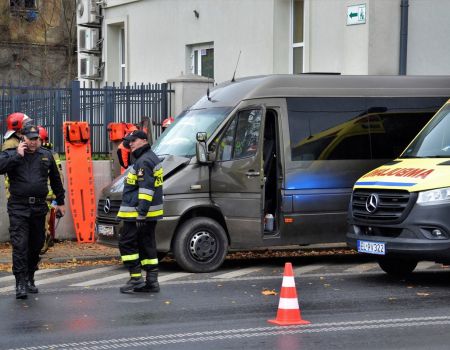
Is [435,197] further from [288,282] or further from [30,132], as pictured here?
[30,132]

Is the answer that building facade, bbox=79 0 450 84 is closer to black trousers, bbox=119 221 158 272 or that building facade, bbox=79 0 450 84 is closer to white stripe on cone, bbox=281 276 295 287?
black trousers, bbox=119 221 158 272

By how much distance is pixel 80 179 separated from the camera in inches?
650

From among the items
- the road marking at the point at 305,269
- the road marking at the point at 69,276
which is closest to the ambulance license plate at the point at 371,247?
the road marking at the point at 305,269

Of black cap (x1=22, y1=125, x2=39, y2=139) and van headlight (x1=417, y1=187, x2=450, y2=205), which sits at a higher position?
black cap (x1=22, y1=125, x2=39, y2=139)

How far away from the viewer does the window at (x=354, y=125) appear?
1341 centimetres

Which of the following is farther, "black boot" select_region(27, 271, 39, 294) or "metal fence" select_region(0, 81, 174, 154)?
"metal fence" select_region(0, 81, 174, 154)

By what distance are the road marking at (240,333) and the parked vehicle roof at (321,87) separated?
478 cm

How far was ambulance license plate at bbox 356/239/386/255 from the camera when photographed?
1142 centimetres

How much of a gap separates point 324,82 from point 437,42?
20.9ft

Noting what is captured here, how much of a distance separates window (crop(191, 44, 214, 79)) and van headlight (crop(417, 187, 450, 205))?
12.0m

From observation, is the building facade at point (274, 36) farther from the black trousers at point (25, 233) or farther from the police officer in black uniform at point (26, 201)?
the black trousers at point (25, 233)

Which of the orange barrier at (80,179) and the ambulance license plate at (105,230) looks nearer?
the ambulance license plate at (105,230)

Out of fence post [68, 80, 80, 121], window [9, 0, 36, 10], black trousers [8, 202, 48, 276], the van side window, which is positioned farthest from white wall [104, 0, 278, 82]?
window [9, 0, 36, 10]

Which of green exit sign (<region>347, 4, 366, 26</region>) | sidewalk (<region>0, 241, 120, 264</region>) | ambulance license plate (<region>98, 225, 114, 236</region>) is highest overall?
green exit sign (<region>347, 4, 366, 26</region>)
